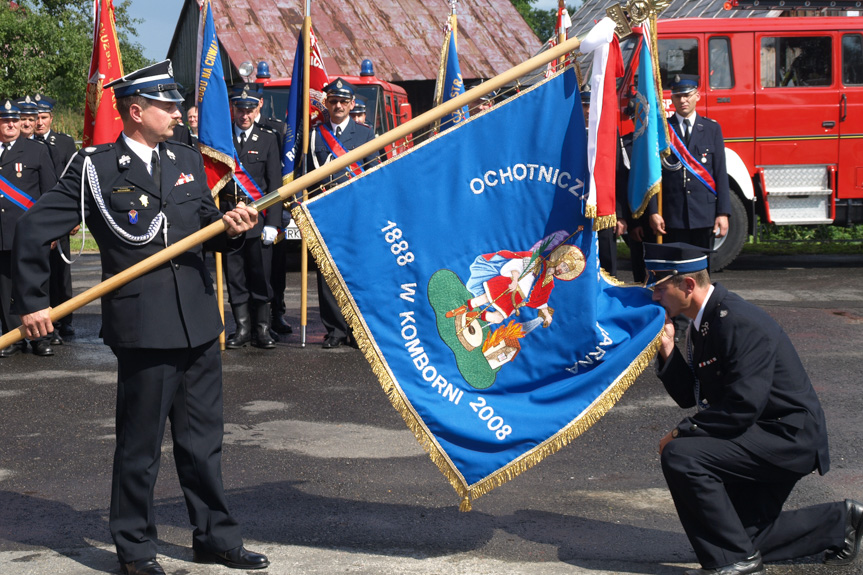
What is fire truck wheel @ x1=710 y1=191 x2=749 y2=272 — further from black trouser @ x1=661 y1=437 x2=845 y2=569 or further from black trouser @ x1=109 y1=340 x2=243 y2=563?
black trouser @ x1=109 y1=340 x2=243 y2=563

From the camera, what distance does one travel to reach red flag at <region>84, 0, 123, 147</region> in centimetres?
830

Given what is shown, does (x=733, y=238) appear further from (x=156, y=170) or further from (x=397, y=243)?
(x=156, y=170)

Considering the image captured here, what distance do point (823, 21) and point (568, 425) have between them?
1006 cm

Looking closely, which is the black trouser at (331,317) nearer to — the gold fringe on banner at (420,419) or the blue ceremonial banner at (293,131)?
the blue ceremonial banner at (293,131)

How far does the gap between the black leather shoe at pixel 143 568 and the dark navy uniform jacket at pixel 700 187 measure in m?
5.98

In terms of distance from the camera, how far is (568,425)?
4477 millimetres

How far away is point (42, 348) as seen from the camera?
905cm

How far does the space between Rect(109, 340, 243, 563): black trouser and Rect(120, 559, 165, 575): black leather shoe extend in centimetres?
2

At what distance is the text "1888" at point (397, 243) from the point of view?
4480mm

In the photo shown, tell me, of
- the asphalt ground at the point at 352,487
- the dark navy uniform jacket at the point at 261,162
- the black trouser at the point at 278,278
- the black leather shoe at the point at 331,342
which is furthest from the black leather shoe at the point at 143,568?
the black trouser at the point at 278,278

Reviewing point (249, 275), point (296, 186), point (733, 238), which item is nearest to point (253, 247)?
point (249, 275)

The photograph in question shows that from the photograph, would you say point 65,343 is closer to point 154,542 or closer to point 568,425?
point 154,542

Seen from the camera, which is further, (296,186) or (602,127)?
(602,127)

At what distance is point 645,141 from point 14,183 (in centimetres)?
548
